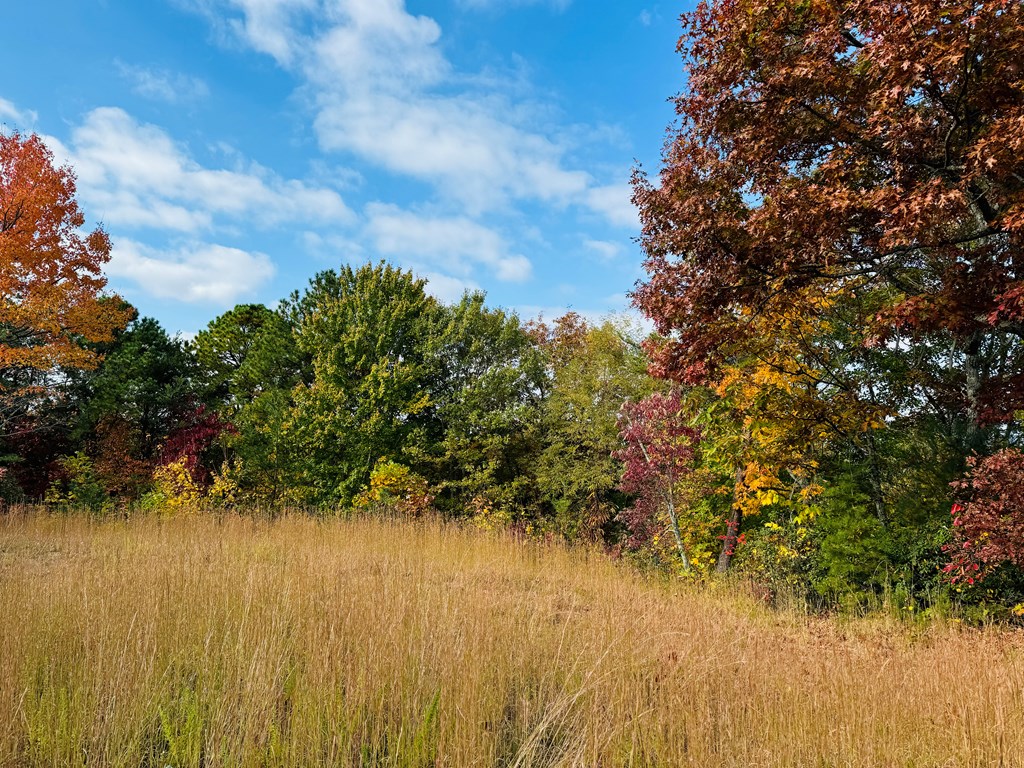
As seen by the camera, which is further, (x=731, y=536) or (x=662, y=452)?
(x=662, y=452)

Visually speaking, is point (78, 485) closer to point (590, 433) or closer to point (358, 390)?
A: point (358, 390)

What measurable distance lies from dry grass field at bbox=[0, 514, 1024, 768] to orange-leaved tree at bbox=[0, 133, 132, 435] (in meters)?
12.6

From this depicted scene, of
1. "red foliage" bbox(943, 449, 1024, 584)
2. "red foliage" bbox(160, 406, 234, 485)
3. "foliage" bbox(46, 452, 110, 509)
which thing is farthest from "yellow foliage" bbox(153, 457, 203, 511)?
"red foliage" bbox(943, 449, 1024, 584)

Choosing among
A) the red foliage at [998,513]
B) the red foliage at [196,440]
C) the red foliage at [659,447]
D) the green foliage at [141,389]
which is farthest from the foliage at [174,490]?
the red foliage at [998,513]

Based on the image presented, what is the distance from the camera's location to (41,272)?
51.7ft

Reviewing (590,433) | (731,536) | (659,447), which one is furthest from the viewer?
(590,433)

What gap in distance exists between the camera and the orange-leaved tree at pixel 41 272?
590 inches

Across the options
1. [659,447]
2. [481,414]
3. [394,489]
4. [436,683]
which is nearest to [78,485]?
[394,489]

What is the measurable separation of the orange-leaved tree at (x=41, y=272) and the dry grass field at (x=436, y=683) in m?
12.6

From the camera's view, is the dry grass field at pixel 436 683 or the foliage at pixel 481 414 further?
the foliage at pixel 481 414

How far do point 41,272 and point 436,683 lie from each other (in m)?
18.3

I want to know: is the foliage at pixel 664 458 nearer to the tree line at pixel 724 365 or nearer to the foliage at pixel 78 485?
A: the tree line at pixel 724 365

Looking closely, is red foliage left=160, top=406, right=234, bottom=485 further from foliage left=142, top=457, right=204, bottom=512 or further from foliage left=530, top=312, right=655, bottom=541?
foliage left=530, top=312, right=655, bottom=541

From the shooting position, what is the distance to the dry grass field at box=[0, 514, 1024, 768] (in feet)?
9.81
